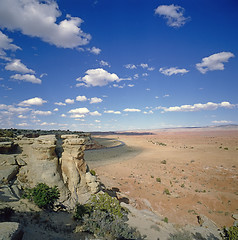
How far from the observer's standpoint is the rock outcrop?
10.5 m

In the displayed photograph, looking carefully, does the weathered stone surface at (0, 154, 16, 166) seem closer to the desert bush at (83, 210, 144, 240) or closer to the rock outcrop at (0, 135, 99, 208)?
the rock outcrop at (0, 135, 99, 208)

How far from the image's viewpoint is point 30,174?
1073cm

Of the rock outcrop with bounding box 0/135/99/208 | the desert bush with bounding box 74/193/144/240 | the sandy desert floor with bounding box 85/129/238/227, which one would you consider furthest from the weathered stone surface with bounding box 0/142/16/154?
the sandy desert floor with bounding box 85/129/238/227

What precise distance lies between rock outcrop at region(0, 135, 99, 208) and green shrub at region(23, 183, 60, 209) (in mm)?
1017

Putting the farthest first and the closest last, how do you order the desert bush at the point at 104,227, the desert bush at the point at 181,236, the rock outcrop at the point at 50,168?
the rock outcrop at the point at 50,168
the desert bush at the point at 181,236
the desert bush at the point at 104,227

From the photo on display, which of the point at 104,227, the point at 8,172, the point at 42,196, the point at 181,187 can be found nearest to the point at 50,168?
the point at 42,196

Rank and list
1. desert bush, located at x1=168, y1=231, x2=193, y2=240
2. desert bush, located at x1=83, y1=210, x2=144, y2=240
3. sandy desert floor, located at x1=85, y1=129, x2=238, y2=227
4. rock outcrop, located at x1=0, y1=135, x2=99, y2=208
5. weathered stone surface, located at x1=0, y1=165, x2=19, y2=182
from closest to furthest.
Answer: desert bush, located at x1=83, y1=210, x2=144, y2=240
desert bush, located at x1=168, y1=231, x2=193, y2=240
weathered stone surface, located at x1=0, y1=165, x2=19, y2=182
rock outcrop, located at x1=0, y1=135, x2=99, y2=208
sandy desert floor, located at x1=85, y1=129, x2=238, y2=227

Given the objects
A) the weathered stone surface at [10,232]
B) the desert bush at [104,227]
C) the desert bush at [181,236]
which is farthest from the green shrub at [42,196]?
the desert bush at [181,236]

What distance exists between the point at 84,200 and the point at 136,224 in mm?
3851

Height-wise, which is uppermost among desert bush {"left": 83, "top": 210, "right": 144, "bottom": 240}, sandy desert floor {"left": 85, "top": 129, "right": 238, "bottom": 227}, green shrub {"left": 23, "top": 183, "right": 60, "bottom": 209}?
green shrub {"left": 23, "top": 183, "right": 60, "bottom": 209}

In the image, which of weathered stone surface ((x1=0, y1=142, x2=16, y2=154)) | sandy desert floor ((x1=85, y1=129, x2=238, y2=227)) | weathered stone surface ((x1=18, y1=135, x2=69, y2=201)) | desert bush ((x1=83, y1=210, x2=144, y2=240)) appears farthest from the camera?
sandy desert floor ((x1=85, y1=129, x2=238, y2=227))

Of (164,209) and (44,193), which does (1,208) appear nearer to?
(44,193)

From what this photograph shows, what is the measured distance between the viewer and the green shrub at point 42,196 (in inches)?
348

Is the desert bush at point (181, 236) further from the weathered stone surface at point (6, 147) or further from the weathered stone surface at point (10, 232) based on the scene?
the weathered stone surface at point (6, 147)
